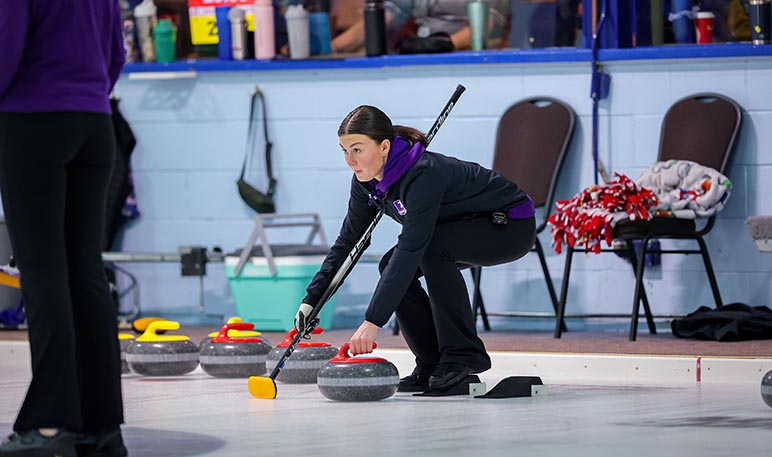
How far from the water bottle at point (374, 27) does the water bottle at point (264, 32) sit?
495 mm

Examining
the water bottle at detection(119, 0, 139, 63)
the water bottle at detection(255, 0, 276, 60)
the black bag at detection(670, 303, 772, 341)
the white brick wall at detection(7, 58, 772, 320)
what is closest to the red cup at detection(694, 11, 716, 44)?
the white brick wall at detection(7, 58, 772, 320)

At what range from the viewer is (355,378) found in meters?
4.04

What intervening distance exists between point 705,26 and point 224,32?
7.60ft

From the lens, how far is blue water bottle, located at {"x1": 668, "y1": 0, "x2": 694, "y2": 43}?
20.0 ft

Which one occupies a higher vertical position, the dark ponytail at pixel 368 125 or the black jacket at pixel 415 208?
the dark ponytail at pixel 368 125

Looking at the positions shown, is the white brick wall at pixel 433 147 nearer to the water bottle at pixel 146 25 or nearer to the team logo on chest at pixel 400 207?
the water bottle at pixel 146 25

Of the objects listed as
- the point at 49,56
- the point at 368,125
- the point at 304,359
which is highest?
the point at 49,56

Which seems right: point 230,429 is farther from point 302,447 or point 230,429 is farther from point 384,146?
point 384,146

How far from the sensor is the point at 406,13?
663cm

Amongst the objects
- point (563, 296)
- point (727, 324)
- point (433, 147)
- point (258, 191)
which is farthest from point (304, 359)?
point (258, 191)

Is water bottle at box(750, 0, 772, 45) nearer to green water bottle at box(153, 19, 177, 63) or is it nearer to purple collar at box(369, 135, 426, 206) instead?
purple collar at box(369, 135, 426, 206)

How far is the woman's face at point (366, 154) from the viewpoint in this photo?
4.03m

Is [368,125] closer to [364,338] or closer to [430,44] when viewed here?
[364,338]

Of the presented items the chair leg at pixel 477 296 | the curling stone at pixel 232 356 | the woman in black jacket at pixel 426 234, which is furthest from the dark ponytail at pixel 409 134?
the chair leg at pixel 477 296
